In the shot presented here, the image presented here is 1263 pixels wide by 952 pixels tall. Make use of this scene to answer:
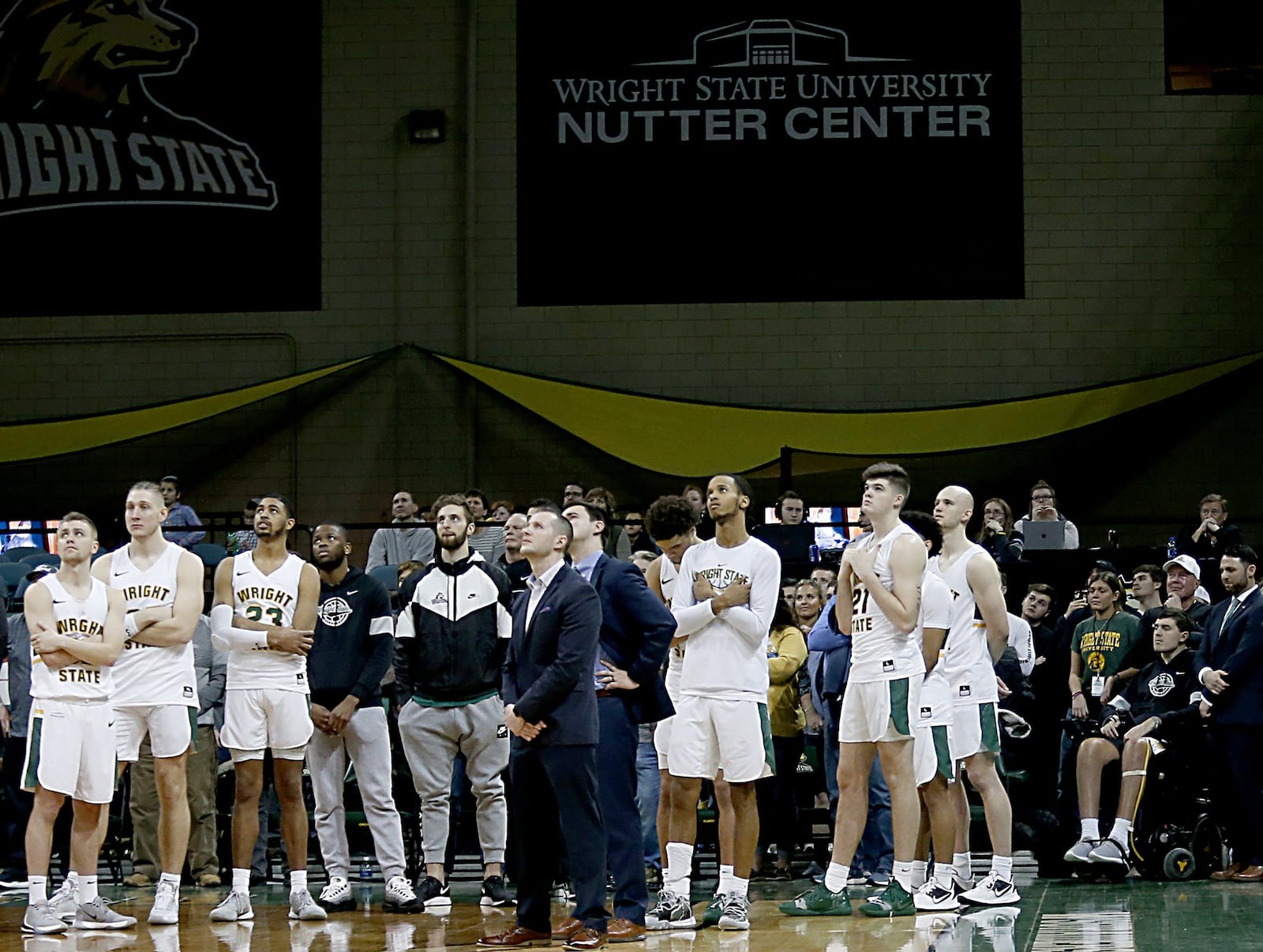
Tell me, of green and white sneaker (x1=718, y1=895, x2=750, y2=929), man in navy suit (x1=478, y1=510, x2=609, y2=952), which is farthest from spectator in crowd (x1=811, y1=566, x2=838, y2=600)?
man in navy suit (x1=478, y1=510, x2=609, y2=952)

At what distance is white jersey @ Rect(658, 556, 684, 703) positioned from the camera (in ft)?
24.3

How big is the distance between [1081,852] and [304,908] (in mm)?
4024

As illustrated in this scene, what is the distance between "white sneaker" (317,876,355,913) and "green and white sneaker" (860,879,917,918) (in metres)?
2.38

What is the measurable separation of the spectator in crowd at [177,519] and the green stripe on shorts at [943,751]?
710cm

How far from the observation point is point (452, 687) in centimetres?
785

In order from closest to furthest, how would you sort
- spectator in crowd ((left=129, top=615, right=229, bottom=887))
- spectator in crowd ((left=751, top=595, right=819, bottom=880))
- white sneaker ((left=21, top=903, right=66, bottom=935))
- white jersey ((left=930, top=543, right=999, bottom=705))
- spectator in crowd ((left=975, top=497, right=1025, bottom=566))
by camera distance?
white sneaker ((left=21, top=903, right=66, bottom=935))
white jersey ((left=930, top=543, right=999, bottom=705))
spectator in crowd ((left=129, top=615, right=229, bottom=887))
spectator in crowd ((left=751, top=595, right=819, bottom=880))
spectator in crowd ((left=975, top=497, right=1025, bottom=566))

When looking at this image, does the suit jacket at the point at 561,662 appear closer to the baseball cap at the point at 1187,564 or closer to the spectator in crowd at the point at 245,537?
the baseball cap at the point at 1187,564

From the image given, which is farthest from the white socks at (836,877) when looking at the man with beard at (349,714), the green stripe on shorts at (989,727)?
the man with beard at (349,714)

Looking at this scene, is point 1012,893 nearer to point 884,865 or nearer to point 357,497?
point 884,865

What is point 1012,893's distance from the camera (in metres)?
7.48

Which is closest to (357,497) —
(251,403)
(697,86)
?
(251,403)

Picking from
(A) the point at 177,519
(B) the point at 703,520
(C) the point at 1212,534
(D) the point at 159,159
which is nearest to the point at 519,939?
(B) the point at 703,520

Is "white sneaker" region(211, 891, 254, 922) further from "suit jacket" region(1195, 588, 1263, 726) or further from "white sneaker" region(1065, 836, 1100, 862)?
"suit jacket" region(1195, 588, 1263, 726)

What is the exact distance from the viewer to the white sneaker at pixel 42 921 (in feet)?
23.1
